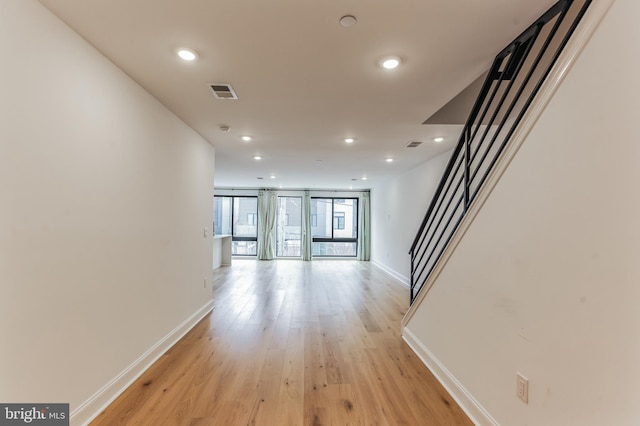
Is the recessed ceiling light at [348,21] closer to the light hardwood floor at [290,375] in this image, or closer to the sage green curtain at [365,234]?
the light hardwood floor at [290,375]

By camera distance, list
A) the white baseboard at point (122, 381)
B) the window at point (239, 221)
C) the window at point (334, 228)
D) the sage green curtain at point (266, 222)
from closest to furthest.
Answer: the white baseboard at point (122, 381), the sage green curtain at point (266, 222), the window at point (239, 221), the window at point (334, 228)

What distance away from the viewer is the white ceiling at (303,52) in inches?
57.2

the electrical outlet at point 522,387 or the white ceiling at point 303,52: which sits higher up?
the white ceiling at point 303,52

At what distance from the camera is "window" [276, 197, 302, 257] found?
977 cm

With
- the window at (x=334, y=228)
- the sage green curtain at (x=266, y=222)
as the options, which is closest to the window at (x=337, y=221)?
the window at (x=334, y=228)

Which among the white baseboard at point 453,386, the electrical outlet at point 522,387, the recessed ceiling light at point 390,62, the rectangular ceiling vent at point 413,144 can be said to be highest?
the rectangular ceiling vent at point 413,144

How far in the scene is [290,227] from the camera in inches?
388

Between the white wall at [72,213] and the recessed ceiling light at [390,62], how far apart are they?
1.84m

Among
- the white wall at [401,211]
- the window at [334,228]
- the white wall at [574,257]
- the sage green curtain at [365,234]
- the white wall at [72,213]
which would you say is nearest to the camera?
the white wall at [574,257]

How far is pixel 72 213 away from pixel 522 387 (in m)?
2.62

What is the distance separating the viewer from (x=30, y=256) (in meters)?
1.42

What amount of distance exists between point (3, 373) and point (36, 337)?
0.59 ft

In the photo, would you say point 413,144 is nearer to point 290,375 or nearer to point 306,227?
point 290,375

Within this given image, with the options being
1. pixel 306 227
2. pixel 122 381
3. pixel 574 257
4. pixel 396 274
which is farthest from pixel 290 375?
pixel 306 227
